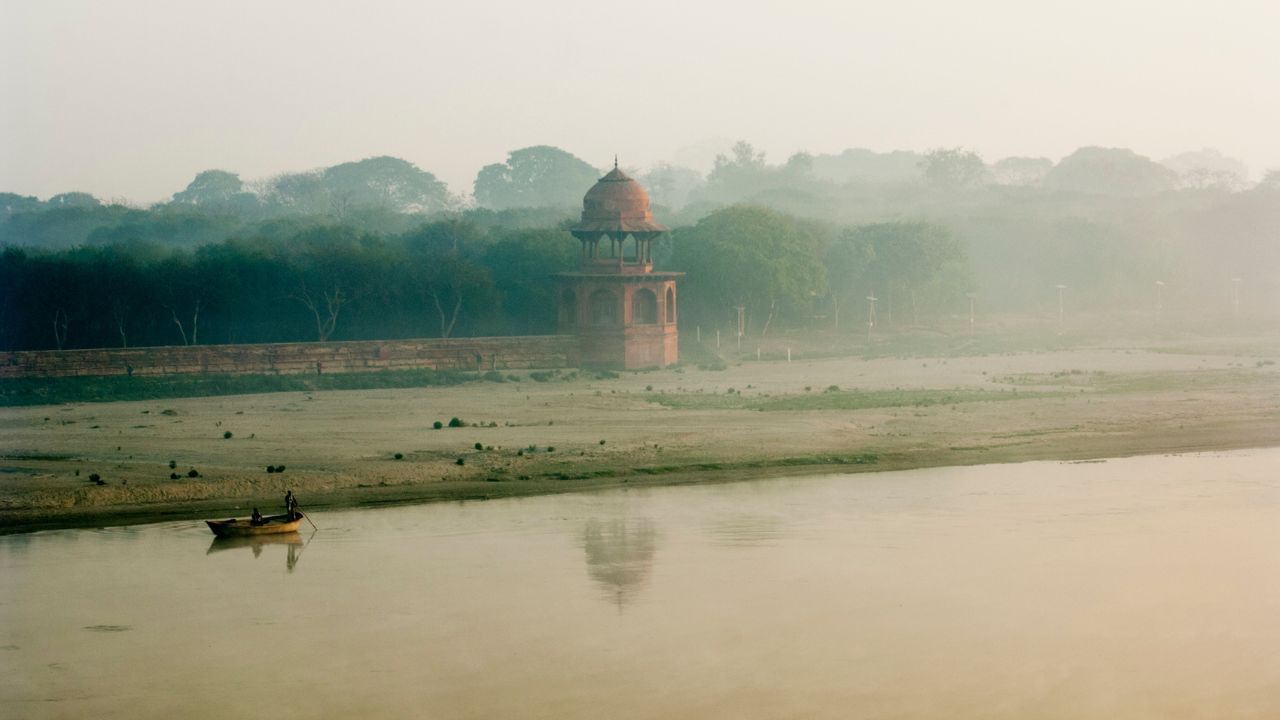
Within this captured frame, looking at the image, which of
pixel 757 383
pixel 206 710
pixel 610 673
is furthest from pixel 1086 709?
pixel 757 383

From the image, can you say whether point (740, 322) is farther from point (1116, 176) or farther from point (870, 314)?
point (1116, 176)

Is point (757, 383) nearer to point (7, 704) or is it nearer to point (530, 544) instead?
point (530, 544)

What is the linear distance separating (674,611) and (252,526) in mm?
8165

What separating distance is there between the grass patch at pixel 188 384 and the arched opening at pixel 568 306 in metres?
7.00

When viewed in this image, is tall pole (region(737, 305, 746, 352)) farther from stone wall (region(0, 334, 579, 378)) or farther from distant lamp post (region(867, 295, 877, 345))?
stone wall (region(0, 334, 579, 378))

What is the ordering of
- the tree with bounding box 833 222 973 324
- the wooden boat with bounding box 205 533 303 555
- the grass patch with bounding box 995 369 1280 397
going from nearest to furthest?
the wooden boat with bounding box 205 533 303 555 < the grass patch with bounding box 995 369 1280 397 < the tree with bounding box 833 222 973 324

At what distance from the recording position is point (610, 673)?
1838 cm

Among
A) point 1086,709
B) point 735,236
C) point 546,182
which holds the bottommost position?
point 1086,709

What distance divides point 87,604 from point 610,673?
26.2 feet


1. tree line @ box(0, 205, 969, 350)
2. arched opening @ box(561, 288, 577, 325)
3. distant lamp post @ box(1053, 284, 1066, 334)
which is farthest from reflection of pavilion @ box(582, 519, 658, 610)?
distant lamp post @ box(1053, 284, 1066, 334)

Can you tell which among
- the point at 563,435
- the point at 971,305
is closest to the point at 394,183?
the point at 971,305

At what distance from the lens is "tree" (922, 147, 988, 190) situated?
13912 centimetres

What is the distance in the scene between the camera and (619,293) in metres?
52.1

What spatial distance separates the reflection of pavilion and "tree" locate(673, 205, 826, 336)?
107 ft
